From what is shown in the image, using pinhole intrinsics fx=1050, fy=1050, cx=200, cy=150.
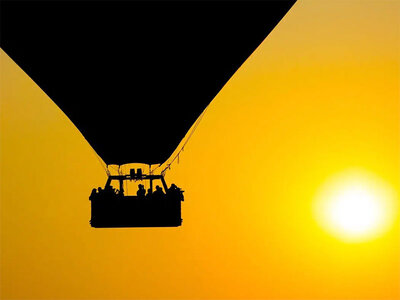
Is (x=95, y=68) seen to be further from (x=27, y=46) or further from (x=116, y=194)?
(x=116, y=194)

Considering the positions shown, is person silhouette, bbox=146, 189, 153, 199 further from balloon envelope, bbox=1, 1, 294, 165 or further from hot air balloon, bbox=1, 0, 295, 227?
balloon envelope, bbox=1, 1, 294, 165

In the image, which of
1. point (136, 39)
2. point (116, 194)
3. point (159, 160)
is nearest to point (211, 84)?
point (136, 39)

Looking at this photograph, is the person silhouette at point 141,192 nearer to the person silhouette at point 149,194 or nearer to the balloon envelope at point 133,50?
the person silhouette at point 149,194

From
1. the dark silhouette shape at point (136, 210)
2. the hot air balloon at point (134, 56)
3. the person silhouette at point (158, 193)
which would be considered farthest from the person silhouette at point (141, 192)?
the hot air balloon at point (134, 56)

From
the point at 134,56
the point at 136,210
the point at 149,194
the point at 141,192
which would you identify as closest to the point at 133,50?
the point at 134,56

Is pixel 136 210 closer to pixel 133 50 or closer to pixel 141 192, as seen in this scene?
pixel 141 192

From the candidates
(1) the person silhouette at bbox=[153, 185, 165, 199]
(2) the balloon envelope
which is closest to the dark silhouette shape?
(1) the person silhouette at bbox=[153, 185, 165, 199]

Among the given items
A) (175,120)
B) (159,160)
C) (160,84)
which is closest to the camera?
(160,84)
